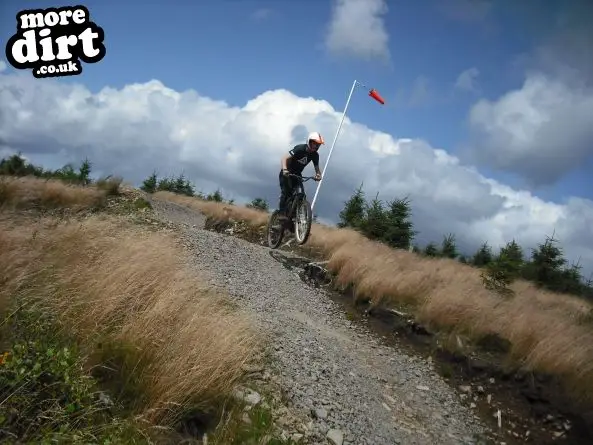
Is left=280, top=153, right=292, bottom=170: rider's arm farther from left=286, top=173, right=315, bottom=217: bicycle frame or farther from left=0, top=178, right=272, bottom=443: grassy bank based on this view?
left=0, top=178, right=272, bottom=443: grassy bank

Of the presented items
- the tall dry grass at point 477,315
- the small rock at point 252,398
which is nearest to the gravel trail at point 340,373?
the small rock at point 252,398

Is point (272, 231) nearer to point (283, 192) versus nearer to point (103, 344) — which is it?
point (283, 192)

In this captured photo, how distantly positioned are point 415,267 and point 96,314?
10.3 metres

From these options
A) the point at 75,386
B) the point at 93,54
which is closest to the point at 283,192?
the point at 93,54

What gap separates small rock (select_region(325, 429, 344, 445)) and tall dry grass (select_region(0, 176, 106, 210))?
8566mm

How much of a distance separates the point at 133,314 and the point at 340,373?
3127 mm

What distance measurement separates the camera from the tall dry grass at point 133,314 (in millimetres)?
3307

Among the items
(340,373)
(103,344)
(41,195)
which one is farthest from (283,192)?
(103,344)

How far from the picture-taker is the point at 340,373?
5.62 m

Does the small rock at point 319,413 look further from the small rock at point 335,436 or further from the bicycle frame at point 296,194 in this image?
the bicycle frame at point 296,194

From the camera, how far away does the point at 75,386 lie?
2723 millimetres

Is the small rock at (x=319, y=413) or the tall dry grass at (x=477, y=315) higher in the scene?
the tall dry grass at (x=477, y=315)

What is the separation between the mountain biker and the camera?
35.1 feet

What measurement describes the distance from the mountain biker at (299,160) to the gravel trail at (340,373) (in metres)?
3.07
